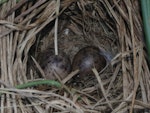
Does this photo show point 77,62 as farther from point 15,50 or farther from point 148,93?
point 148,93

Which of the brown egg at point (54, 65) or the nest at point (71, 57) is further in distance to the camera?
the brown egg at point (54, 65)

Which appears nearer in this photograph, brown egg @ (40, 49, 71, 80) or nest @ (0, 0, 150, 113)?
nest @ (0, 0, 150, 113)

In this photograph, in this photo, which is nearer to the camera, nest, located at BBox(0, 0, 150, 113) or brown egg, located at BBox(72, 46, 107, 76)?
nest, located at BBox(0, 0, 150, 113)

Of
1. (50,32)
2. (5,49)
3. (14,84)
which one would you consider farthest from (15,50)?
(50,32)
